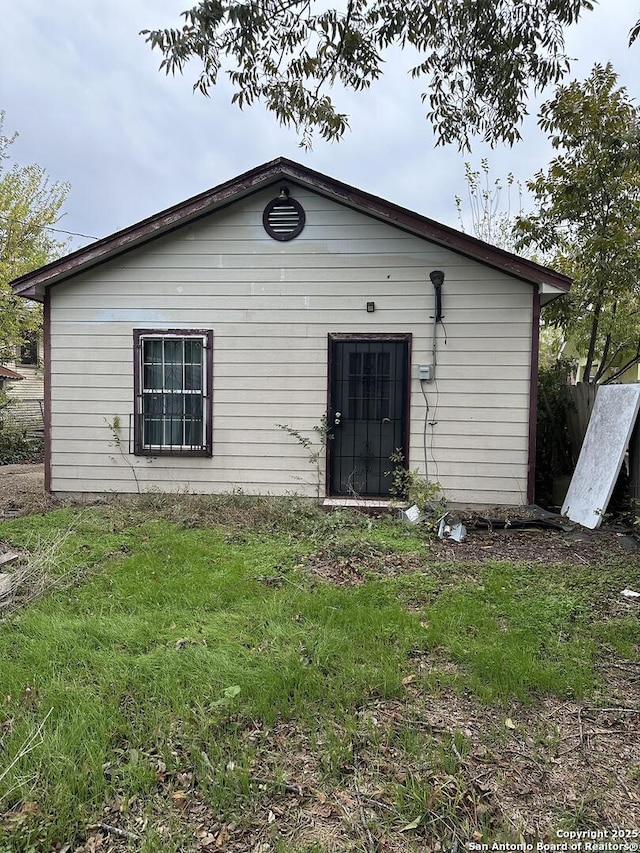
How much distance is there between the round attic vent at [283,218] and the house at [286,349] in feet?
0.06

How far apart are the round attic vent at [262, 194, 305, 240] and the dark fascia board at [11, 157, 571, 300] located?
0.80 feet

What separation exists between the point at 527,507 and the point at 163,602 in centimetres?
425

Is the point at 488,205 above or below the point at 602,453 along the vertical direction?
above

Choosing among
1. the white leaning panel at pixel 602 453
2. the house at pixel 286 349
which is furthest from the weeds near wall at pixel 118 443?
the white leaning panel at pixel 602 453

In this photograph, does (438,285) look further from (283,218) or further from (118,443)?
(118,443)

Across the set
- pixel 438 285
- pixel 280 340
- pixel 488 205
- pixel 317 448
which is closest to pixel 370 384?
pixel 317 448

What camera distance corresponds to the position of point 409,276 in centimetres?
614

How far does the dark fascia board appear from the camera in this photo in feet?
18.9

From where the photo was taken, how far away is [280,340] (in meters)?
6.37

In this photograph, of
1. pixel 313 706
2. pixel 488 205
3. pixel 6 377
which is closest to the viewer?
pixel 313 706

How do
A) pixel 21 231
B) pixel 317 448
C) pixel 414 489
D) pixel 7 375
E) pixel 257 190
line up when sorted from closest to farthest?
pixel 414 489, pixel 257 190, pixel 317 448, pixel 21 231, pixel 7 375

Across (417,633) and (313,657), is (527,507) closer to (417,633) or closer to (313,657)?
(417,633)

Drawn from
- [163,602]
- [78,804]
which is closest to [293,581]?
[163,602]

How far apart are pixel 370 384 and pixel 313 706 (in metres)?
4.38
